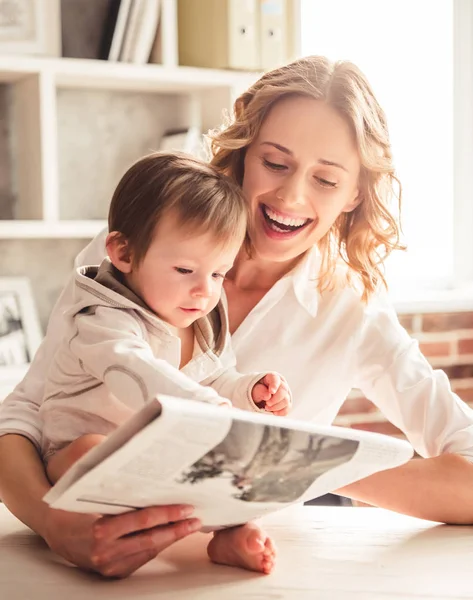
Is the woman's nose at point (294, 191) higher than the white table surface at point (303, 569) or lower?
higher

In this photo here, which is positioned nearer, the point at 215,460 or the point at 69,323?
the point at 215,460

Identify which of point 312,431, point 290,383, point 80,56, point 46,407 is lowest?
point 290,383

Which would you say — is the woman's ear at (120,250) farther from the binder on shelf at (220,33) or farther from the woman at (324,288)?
the binder on shelf at (220,33)

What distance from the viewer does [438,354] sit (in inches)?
133

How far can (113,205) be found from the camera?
1.30 m

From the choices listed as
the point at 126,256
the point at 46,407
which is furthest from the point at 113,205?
the point at 46,407

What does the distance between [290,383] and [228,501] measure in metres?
0.68

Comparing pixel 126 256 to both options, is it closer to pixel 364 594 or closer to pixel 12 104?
pixel 364 594

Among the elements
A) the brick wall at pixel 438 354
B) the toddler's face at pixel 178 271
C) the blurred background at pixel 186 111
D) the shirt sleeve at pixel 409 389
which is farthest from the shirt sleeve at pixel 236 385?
the brick wall at pixel 438 354

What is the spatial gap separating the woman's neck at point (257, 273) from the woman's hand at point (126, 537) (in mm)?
714

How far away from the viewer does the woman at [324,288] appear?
4.57ft

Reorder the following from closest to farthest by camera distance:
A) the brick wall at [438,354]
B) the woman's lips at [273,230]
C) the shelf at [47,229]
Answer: the woman's lips at [273,230], the shelf at [47,229], the brick wall at [438,354]

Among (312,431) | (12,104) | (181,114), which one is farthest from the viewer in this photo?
(181,114)

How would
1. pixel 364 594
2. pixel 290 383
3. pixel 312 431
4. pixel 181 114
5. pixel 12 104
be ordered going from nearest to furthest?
pixel 312 431
pixel 364 594
pixel 290 383
pixel 12 104
pixel 181 114
